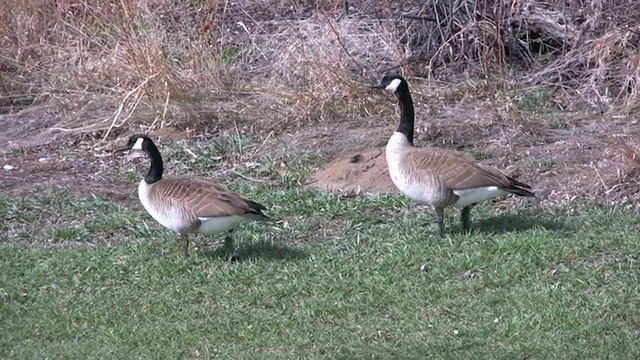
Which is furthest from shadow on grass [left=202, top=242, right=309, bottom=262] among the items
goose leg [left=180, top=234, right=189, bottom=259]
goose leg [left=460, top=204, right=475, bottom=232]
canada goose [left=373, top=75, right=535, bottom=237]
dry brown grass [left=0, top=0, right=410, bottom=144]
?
dry brown grass [left=0, top=0, right=410, bottom=144]

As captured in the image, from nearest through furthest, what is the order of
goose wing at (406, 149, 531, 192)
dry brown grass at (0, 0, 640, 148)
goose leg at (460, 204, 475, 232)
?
goose wing at (406, 149, 531, 192) → goose leg at (460, 204, 475, 232) → dry brown grass at (0, 0, 640, 148)

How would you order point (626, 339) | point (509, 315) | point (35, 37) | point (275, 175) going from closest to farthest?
point (626, 339) → point (509, 315) → point (275, 175) → point (35, 37)

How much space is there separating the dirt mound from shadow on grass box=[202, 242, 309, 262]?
153cm

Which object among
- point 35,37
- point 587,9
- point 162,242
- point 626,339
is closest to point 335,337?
point 626,339

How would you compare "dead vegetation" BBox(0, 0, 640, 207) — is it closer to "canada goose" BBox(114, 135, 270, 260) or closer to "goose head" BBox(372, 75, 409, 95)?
"goose head" BBox(372, 75, 409, 95)

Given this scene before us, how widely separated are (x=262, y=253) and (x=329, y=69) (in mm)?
3782

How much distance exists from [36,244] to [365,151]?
10.3 ft

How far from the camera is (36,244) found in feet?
30.8

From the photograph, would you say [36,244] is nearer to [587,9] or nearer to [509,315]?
[509,315]

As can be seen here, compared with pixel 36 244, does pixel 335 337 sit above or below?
above

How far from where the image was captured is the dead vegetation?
39.3 feet

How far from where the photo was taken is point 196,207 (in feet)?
27.6

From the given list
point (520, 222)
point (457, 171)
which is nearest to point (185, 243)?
point (457, 171)

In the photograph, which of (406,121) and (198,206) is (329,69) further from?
(198,206)
